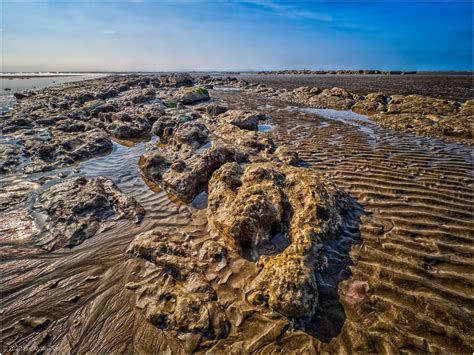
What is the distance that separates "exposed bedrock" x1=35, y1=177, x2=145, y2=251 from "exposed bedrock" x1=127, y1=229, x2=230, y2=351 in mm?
1367

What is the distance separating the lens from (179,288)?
12.6ft

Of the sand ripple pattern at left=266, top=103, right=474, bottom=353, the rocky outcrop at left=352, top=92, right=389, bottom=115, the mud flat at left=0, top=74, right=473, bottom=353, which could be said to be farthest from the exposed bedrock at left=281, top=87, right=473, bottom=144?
the mud flat at left=0, top=74, right=473, bottom=353

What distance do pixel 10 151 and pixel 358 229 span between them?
46.5 ft

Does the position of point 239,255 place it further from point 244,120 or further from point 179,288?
point 244,120

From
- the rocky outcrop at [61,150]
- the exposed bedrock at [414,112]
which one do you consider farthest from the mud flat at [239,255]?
the exposed bedrock at [414,112]

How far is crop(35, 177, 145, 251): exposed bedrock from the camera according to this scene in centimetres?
510

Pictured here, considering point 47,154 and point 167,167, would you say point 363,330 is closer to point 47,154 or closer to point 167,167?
point 167,167

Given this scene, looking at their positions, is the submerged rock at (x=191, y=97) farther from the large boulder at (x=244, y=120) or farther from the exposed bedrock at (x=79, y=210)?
the exposed bedrock at (x=79, y=210)

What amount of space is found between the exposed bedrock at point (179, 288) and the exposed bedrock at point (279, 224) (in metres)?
0.64

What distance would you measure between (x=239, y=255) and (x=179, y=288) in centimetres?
128

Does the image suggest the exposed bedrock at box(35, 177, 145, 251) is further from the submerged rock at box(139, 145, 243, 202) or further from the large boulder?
the large boulder

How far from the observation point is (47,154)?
9508 millimetres

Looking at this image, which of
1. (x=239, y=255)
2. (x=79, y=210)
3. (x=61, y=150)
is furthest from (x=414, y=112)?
(x=61, y=150)

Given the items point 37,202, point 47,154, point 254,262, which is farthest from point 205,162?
point 47,154
